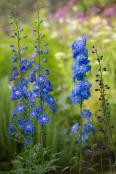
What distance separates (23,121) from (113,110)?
6.50 ft

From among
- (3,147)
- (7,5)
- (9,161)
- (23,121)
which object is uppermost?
(7,5)

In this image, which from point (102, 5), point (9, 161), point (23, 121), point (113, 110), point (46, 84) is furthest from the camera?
point (102, 5)

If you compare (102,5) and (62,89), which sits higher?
(102,5)

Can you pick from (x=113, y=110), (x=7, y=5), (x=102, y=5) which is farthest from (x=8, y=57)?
(x=7, y=5)

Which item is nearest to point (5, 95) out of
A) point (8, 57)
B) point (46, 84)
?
point (46, 84)

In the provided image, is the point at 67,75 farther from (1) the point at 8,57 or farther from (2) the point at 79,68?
(2) the point at 79,68

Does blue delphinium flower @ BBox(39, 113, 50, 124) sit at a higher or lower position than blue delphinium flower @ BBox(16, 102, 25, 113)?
lower

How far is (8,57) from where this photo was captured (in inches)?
225

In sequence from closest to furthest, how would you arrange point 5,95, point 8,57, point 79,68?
point 79,68 → point 5,95 → point 8,57

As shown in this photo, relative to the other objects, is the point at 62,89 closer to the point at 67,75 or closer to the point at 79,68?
the point at 67,75

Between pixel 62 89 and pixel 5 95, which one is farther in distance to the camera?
pixel 62 89

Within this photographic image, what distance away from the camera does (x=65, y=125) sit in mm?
3814

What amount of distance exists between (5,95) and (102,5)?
8.78 m

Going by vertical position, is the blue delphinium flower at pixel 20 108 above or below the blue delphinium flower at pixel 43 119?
above
